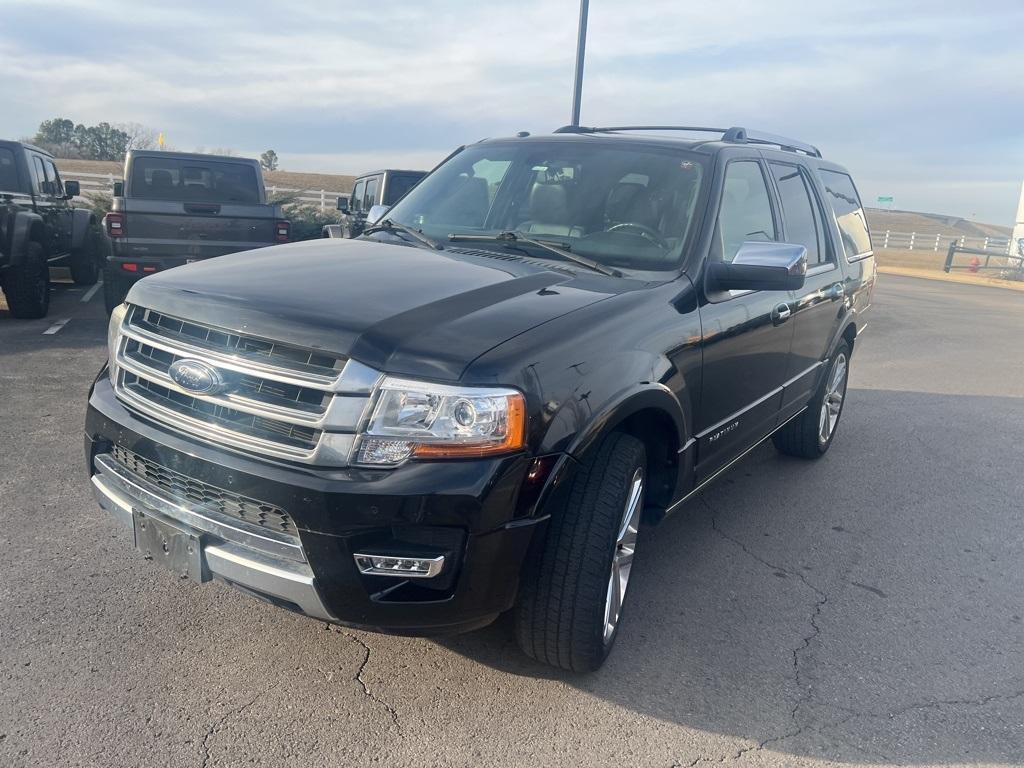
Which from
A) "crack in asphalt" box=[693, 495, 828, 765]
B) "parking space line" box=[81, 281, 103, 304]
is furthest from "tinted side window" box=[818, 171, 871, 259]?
"parking space line" box=[81, 281, 103, 304]

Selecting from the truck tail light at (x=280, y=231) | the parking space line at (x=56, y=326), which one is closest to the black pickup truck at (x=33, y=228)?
the parking space line at (x=56, y=326)

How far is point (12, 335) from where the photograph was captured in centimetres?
840

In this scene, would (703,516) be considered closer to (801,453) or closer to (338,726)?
(801,453)

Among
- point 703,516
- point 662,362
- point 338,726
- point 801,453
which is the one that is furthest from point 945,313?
point 338,726

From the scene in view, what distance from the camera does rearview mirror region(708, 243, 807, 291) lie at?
3357 millimetres

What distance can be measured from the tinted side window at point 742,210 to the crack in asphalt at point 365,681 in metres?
2.20

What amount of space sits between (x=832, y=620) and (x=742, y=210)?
74.9 inches

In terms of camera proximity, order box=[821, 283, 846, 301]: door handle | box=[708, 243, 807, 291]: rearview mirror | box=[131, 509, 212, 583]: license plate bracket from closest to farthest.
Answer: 1. box=[131, 509, 212, 583]: license plate bracket
2. box=[708, 243, 807, 291]: rearview mirror
3. box=[821, 283, 846, 301]: door handle

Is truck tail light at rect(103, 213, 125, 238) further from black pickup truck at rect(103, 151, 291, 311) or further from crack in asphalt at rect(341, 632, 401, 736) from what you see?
crack in asphalt at rect(341, 632, 401, 736)

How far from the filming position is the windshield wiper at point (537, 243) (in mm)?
3451

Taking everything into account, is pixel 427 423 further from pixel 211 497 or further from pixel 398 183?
pixel 398 183

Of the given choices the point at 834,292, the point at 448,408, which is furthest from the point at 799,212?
the point at 448,408

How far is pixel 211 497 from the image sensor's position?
2.63m

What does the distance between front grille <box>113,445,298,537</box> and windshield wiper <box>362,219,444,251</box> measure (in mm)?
1525
